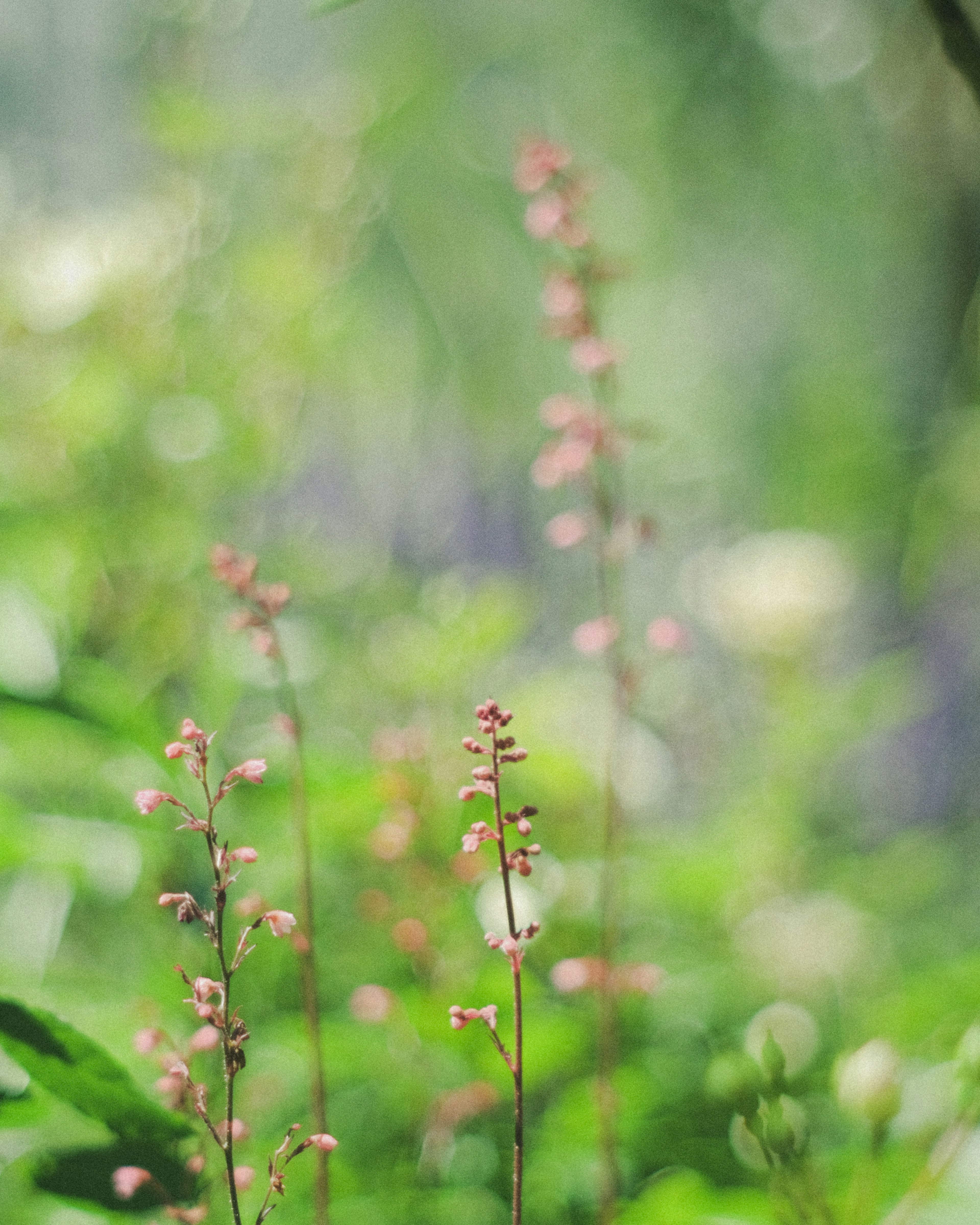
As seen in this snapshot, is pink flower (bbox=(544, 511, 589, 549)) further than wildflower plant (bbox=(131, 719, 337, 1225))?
Yes

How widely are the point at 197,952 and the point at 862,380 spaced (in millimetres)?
1527

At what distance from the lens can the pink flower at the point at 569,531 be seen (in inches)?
12.2

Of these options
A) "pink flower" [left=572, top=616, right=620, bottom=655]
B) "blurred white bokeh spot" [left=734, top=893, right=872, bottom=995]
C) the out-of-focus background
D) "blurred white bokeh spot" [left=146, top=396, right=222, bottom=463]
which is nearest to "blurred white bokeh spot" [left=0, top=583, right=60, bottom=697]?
the out-of-focus background

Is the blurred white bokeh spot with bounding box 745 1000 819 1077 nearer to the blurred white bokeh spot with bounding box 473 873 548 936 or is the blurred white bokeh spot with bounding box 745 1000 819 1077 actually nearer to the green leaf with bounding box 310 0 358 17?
the blurred white bokeh spot with bounding box 473 873 548 936

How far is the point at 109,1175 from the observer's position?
0.25 metres

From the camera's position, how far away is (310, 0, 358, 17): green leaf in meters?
0.22

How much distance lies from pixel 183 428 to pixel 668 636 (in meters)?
0.39

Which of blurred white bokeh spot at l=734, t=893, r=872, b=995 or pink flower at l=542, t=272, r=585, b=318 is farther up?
pink flower at l=542, t=272, r=585, b=318

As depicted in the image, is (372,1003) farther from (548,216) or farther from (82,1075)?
(548,216)

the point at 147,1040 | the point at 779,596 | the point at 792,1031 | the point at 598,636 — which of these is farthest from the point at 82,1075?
the point at 779,596

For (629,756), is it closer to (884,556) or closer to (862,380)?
(862,380)

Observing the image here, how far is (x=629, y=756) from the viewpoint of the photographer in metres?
0.69

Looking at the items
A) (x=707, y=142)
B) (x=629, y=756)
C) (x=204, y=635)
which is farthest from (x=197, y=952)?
(x=707, y=142)

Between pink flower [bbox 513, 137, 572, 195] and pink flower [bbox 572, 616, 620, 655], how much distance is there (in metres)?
0.13
